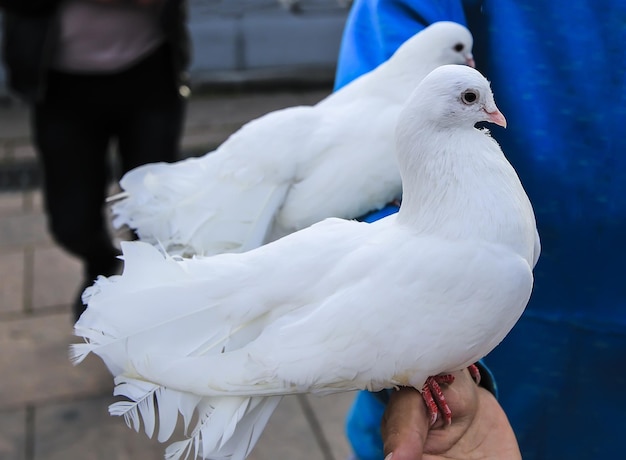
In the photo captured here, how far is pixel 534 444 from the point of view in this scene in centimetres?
175

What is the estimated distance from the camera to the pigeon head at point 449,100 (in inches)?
48.8

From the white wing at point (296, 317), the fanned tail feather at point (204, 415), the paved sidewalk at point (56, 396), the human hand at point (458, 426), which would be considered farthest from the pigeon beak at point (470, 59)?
the paved sidewalk at point (56, 396)

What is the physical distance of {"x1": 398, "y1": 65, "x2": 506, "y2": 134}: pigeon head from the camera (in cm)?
124

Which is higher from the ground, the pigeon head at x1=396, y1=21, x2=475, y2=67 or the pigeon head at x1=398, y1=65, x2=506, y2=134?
the pigeon head at x1=398, y1=65, x2=506, y2=134

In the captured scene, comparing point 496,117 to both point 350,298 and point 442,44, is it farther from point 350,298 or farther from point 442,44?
point 442,44

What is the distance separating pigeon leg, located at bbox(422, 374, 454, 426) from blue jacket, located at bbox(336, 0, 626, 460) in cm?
40

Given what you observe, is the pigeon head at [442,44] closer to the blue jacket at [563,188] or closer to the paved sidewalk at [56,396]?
the blue jacket at [563,188]

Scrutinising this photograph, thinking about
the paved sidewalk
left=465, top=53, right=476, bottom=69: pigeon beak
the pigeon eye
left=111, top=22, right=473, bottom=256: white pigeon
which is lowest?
the paved sidewalk

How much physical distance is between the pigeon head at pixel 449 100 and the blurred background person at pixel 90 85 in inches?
75.4

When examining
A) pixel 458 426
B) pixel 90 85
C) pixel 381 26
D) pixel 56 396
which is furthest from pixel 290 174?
pixel 56 396

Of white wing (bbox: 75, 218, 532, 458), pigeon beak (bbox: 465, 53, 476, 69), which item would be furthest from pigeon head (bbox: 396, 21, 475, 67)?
white wing (bbox: 75, 218, 532, 458)

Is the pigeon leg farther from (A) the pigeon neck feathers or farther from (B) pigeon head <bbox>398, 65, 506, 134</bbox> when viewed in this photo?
(B) pigeon head <bbox>398, 65, 506, 134</bbox>

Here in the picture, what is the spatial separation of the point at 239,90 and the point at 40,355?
143 inches

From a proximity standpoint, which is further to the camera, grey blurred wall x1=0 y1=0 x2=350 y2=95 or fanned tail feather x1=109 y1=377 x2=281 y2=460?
grey blurred wall x1=0 y1=0 x2=350 y2=95
